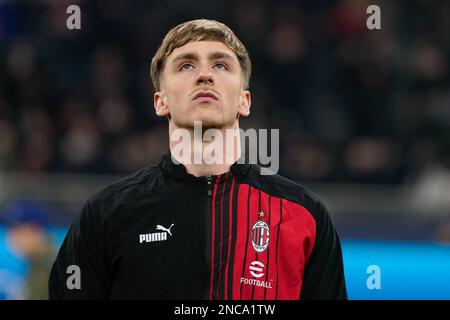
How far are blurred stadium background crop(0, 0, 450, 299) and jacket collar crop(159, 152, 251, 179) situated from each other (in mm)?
4311

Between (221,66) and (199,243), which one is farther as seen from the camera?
(221,66)

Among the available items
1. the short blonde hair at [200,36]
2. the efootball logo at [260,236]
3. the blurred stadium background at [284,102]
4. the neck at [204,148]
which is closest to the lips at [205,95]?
the neck at [204,148]

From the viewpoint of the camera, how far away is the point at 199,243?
10.7 ft

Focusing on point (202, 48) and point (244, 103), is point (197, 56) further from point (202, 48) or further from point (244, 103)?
point (244, 103)

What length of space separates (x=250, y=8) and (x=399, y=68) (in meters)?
1.75

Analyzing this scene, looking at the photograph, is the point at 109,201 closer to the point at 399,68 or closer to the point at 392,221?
the point at 392,221

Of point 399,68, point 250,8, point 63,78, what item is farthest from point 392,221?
point 63,78

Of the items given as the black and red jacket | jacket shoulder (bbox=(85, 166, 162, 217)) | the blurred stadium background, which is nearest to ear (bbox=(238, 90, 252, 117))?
the black and red jacket

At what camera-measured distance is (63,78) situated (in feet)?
33.3

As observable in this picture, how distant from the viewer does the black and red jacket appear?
322 cm

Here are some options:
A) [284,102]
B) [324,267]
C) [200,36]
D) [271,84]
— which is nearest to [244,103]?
[200,36]

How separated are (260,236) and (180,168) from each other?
39 centimetres

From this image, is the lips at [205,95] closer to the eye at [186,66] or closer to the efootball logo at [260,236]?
the eye at [186,66]

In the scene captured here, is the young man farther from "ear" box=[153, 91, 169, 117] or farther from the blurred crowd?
the blurred crowd
